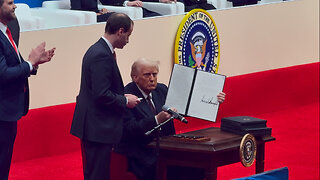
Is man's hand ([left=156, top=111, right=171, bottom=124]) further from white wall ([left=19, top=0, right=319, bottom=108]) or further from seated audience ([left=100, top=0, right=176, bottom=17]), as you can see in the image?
seated audience ([left=100, top=0, right=176, bottom=17])

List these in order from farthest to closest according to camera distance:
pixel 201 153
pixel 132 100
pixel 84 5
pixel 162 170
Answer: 1. pixel 84 5
2. pixel 162 170
3. pixel 201 153
4. pixel 132 100

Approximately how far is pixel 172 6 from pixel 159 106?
351 centimetres

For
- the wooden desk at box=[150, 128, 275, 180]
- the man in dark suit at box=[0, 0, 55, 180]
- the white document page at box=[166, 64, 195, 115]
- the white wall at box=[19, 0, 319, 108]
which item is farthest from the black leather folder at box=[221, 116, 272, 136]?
the white wall at box=[19, 0, 319, 108]

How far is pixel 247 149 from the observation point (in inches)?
192

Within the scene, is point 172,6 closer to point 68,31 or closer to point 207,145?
point 68,31

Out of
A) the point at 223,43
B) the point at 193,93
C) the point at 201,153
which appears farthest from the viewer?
the point at 223,43

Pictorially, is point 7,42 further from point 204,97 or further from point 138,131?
point 204,97

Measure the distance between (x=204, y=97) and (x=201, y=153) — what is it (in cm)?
43

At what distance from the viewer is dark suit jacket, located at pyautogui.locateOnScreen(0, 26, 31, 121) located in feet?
14.8

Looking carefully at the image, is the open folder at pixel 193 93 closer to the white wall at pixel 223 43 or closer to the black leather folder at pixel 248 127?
the black leather folder at pixel 248 127

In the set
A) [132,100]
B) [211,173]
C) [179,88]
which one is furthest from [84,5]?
[211,173]

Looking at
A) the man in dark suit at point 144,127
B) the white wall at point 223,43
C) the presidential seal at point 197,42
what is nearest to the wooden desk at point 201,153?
the man in dark suit at point 144,127

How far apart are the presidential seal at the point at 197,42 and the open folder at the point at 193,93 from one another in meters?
Result: 2.97

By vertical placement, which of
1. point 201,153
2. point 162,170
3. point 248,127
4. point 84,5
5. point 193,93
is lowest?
point 162,170
